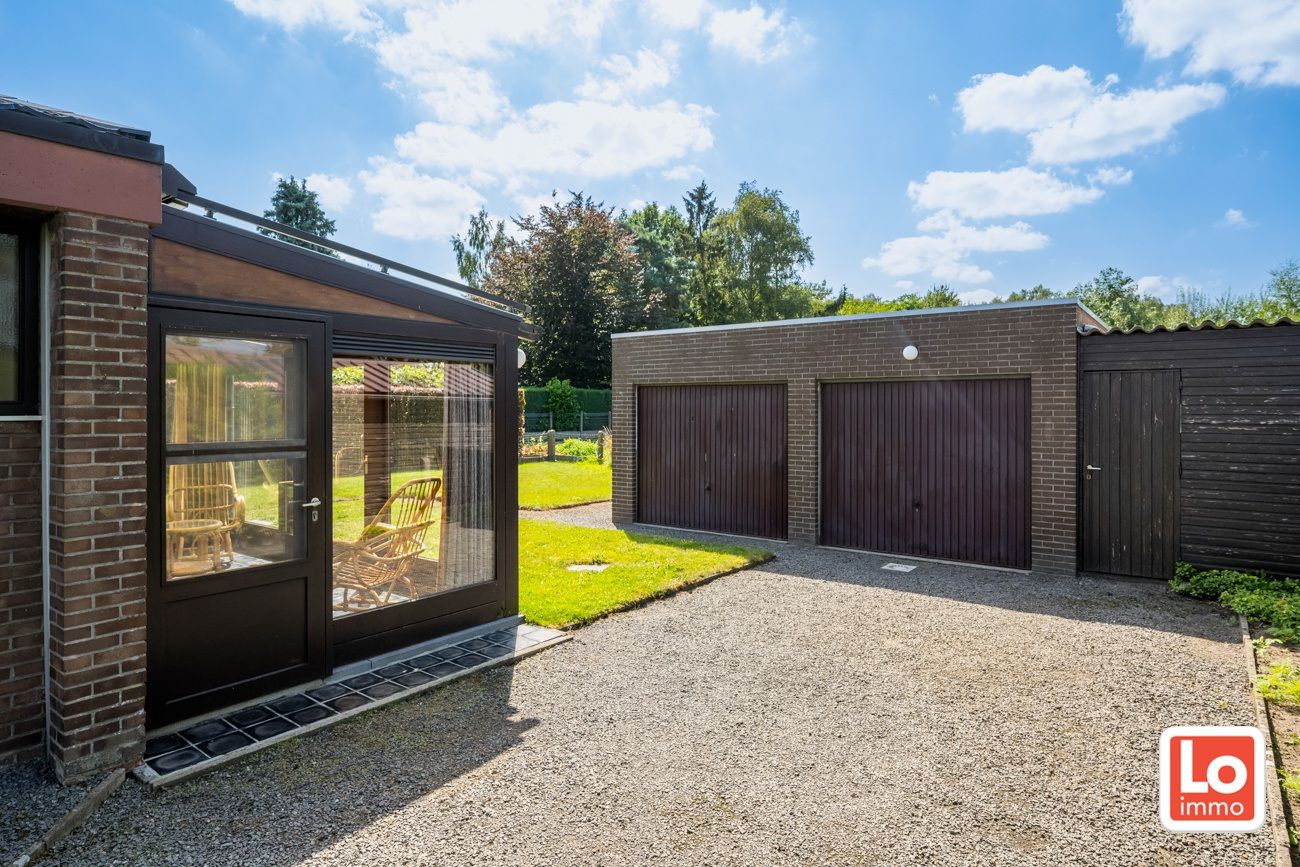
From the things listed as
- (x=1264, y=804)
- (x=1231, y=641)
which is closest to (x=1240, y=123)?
(x=1231, y=641)

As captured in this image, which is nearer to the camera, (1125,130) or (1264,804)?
(1264,804)

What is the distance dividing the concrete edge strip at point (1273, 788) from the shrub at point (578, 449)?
52.4 feet

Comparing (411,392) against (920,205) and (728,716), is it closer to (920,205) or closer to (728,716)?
(728,716)

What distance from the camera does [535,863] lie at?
2502mm

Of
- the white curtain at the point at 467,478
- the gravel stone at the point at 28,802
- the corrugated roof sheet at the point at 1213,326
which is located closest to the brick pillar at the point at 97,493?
the gravel stone at the point at 28,802

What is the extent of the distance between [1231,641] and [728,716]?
4.01 metres

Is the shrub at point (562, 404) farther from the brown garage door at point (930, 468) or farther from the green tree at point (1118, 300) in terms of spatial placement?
the green tree at point (1118, 300)

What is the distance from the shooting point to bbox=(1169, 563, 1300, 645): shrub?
5.27 m

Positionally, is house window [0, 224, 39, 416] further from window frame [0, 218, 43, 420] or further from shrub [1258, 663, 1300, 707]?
shrub [1258, 663, 1300, 707]

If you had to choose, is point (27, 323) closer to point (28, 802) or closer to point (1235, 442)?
point (28, 802)

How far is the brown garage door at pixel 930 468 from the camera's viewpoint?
7.57 metres

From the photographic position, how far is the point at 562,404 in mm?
25234

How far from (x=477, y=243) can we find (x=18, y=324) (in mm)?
43878

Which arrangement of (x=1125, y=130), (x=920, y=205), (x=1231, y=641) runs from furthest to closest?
(x=920, y=205), (x=1125, y=130), (x=1231, y=641)
